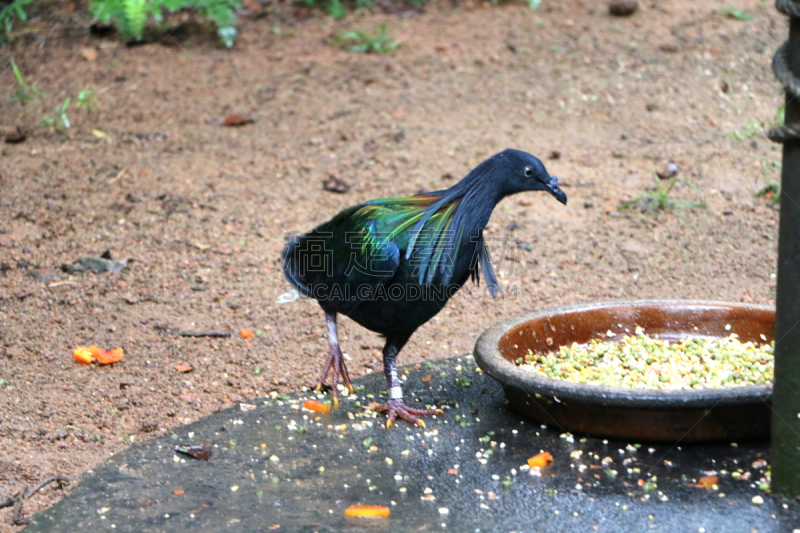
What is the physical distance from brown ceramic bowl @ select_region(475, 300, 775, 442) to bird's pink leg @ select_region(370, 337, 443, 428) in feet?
1.36

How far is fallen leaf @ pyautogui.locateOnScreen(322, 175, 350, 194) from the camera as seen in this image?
6621 millimetres

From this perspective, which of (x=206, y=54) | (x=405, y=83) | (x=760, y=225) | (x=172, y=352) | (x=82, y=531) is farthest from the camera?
(x=206, y=54)

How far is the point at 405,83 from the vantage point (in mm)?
8258

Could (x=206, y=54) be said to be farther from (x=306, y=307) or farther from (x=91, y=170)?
(x=306, y=307)

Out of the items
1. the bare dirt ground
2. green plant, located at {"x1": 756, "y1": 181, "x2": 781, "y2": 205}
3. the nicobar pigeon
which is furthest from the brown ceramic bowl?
green plant, located at {"x1": 756, "y1": 181, "x2": 781, "y2": 205}

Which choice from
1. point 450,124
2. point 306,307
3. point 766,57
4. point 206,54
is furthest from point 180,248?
point 766,57

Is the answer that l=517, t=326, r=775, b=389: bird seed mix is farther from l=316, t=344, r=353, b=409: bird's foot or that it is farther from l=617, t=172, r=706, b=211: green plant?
l=617, t=172, r=706, b=211: green plant

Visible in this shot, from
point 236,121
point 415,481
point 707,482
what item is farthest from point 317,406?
point 236,121

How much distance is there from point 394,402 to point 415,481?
2.07ft

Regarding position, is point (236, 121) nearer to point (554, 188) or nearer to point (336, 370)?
point (336, 370)

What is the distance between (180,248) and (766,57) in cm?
642

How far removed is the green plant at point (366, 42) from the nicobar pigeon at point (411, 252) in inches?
209

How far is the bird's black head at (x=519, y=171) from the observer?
374cm

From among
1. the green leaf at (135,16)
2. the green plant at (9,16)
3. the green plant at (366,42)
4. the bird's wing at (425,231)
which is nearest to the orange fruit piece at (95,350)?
the bird's wing at (425,231)
